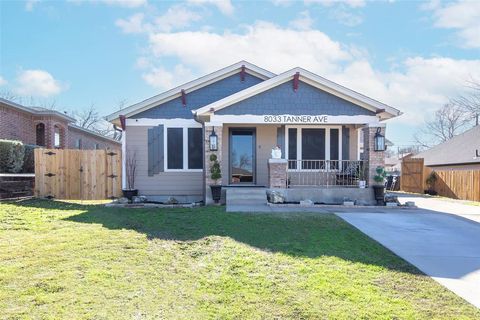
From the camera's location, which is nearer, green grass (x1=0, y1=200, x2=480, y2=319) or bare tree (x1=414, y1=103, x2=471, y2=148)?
green grass (x1=0, y1=200, x2=480, y2=319)

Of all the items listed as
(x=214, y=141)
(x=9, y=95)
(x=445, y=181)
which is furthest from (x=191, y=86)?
(x=9, y=95)

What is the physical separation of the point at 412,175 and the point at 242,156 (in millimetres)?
12391

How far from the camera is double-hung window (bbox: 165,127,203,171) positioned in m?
13.3

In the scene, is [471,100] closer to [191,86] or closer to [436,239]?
[191,86]

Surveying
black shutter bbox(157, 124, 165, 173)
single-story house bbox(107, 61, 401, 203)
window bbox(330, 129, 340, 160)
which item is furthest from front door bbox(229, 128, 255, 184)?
window bbox(330, 129, 340, 160)

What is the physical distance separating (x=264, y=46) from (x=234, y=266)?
12.4 meters

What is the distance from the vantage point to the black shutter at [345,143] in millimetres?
13453

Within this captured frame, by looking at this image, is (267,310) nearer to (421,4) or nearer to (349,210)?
(349,210)

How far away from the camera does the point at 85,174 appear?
44.0ft

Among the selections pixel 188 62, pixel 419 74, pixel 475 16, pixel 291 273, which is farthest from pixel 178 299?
pixel 419 74

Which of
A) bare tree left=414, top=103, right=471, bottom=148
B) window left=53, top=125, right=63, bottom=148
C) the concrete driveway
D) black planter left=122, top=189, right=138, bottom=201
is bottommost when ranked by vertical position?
the concrete driveway

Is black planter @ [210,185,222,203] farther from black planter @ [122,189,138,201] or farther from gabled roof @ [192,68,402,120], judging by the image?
black planter @ [122,189,138,201]

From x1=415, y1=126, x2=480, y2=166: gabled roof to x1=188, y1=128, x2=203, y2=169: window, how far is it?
17.3 m

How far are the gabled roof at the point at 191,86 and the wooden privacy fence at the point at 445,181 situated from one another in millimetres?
10822
